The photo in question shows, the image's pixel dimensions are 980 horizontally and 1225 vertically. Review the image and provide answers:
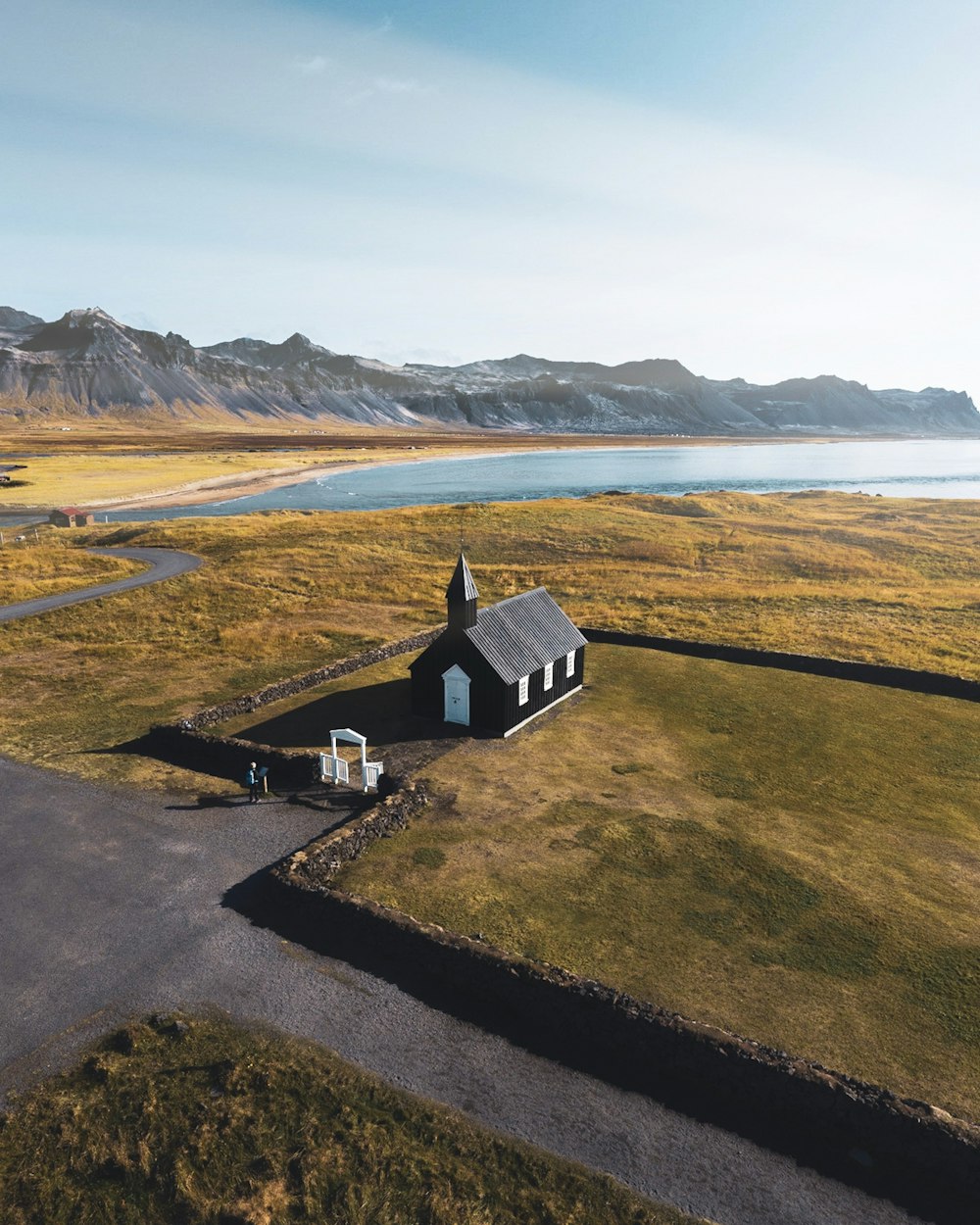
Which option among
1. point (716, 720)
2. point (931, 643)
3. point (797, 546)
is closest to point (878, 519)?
point (797, 546)

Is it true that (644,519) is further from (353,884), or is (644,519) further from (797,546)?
(353,884)

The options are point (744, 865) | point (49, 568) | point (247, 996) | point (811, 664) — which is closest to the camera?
point (247, 996)

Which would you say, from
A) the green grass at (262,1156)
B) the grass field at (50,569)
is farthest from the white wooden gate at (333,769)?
the grass field at (50,569)

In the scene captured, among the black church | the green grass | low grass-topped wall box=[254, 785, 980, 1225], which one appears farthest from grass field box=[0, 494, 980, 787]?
the green grass

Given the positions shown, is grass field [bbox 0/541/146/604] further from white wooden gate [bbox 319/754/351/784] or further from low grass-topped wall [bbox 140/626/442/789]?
white wooden gate [bbox 319/754/351/784]

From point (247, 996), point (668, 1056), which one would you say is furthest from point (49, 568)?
point (668, 1056)

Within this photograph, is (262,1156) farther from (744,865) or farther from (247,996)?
(744,865)
